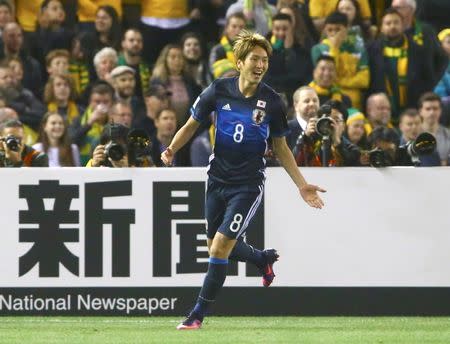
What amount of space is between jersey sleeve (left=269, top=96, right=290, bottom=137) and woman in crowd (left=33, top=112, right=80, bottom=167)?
405 cm

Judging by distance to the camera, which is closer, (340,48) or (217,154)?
(217,154)

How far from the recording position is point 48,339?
34.8 feet

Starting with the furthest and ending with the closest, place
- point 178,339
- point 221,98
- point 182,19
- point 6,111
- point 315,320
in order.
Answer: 1. point 182,19
2. point 6,111
3. point 315,320
4. point 221,98
5. point 178,339

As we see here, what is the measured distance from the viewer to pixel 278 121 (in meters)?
11.2

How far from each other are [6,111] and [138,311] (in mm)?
3450

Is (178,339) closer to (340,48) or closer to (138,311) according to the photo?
(138,311)

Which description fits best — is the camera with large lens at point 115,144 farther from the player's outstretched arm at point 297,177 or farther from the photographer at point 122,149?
the player's outstretched arm at point 297,177

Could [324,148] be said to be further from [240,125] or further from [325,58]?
[325,58]

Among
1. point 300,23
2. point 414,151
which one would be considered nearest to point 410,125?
point 414,151

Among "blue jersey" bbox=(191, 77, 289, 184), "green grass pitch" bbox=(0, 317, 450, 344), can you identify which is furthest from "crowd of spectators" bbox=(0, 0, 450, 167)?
"blue jersey" bbox=(191, 77, 289, 184)

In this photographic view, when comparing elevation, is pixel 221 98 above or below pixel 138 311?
above


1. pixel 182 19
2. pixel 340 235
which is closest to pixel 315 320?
pixel 340 235

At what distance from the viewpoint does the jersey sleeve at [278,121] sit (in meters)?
11.2

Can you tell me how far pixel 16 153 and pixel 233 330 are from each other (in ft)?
9.65
